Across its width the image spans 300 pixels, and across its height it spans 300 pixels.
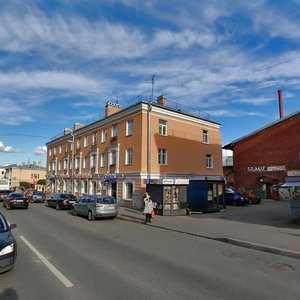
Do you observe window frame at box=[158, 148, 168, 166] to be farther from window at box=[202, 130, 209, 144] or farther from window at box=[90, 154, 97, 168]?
window at box=[90, 154, 97, 168]

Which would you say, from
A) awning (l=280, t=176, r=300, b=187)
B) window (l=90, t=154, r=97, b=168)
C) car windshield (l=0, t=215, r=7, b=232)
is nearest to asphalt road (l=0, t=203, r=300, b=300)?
car windshield (l=0, t=215, r=7, b=232)

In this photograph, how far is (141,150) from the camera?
25844 mm

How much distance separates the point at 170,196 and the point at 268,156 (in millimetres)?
21282

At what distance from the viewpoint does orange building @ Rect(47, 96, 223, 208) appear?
2636 centimetres

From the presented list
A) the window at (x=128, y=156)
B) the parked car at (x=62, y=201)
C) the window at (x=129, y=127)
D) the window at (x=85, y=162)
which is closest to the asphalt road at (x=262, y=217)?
the window at (x=128, y=156)

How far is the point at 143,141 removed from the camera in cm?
2602

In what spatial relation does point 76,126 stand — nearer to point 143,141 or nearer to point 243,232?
point 143,141

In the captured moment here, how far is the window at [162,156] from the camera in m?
27.5

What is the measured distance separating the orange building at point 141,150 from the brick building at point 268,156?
663 centimetres

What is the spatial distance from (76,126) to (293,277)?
3676 centimetres

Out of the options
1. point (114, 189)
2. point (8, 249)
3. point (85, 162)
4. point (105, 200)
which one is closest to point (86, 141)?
point (85, 162)

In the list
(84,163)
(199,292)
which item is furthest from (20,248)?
(84,163)

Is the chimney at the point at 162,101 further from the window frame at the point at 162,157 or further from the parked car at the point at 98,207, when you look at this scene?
the parked car at the point at 98,207

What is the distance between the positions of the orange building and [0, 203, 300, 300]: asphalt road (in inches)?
509
